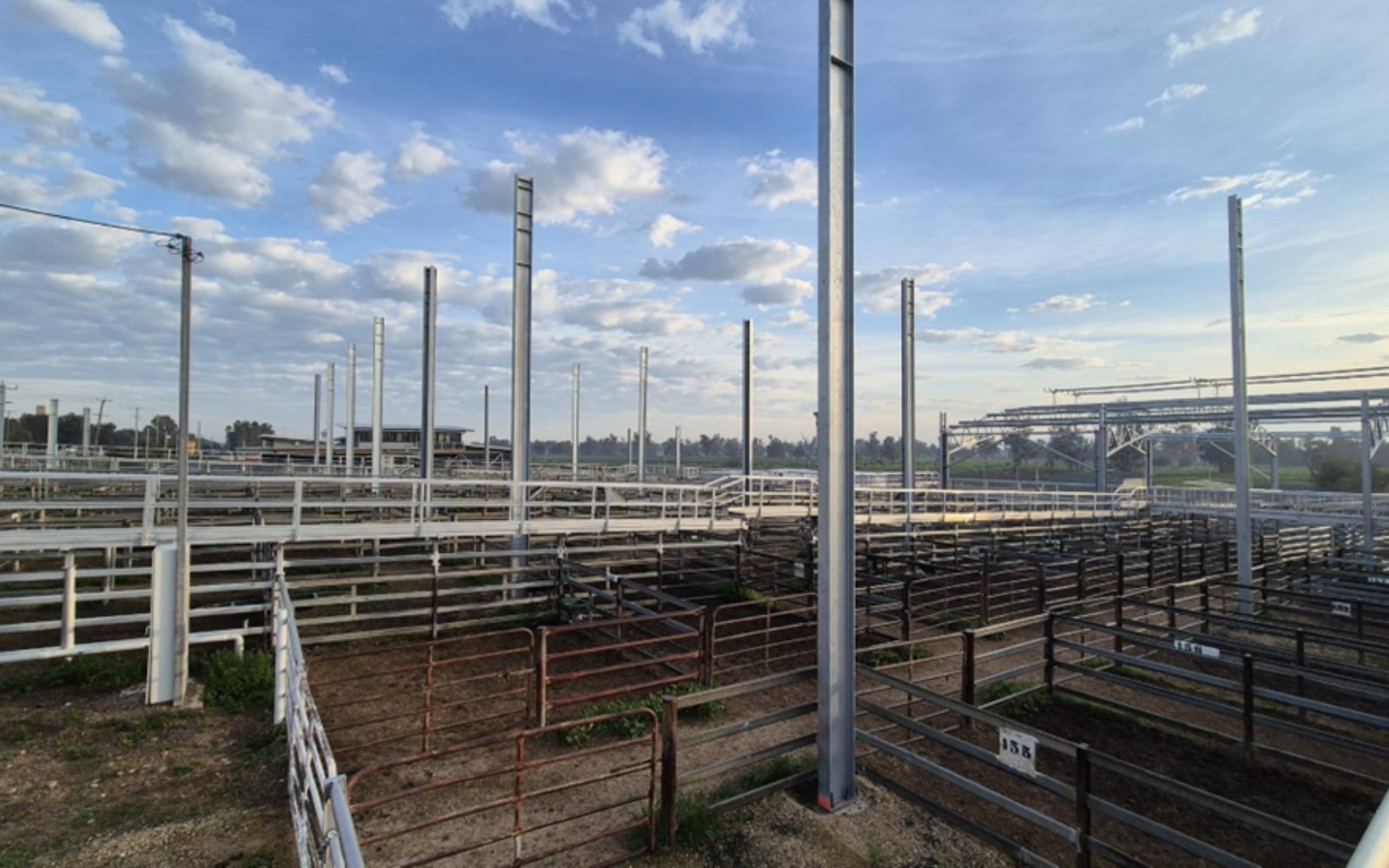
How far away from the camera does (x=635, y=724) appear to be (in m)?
7.47

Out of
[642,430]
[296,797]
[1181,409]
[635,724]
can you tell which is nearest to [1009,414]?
[1181,409]

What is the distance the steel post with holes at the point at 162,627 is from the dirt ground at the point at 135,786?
0.76 ft

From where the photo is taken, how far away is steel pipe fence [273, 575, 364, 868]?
9.55 ft

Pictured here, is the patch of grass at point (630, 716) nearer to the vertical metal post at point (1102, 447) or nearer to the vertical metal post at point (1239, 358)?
the vertical metal post at point (1239, 358)

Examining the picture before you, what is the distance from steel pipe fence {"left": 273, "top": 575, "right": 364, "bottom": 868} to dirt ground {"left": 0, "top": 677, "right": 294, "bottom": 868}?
1.14 feet

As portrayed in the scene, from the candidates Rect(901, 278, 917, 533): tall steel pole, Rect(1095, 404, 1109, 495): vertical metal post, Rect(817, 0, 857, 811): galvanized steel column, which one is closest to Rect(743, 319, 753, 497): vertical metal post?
Rect(901, 278, 917, 533): tall steel pole

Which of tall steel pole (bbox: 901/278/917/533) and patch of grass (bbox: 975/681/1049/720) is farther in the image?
tall steel pole (bbox: 901/278/917/533)

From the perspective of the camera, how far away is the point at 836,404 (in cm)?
562

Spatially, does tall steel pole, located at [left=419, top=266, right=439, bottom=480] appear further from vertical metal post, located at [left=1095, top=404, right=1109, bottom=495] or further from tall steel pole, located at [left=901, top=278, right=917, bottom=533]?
vertical metal post, located at [left=1095, top=404, right=1109, bottom=495]

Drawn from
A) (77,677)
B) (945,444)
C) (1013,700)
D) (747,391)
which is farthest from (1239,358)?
(945,444)

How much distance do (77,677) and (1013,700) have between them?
38.2ft

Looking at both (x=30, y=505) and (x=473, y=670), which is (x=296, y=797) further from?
(x=30, y=505)

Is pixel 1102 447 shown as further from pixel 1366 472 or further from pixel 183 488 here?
pixel 183 488

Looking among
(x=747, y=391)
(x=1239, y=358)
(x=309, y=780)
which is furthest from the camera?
(x=747, y=391)
